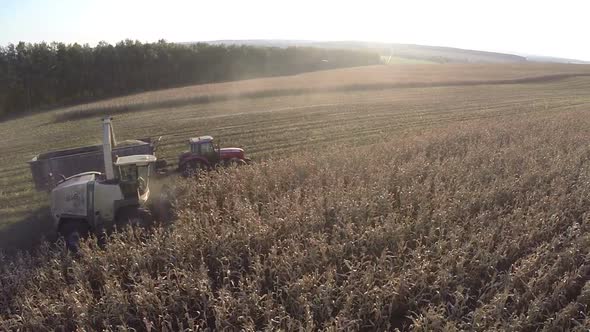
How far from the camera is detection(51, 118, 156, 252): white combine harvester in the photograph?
7691mm

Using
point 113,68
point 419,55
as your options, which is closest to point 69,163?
point 113,68

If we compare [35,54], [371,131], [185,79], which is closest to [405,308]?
[371,131]

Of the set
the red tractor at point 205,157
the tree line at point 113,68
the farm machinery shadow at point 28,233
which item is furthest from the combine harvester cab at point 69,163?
the tree line at point 113,68

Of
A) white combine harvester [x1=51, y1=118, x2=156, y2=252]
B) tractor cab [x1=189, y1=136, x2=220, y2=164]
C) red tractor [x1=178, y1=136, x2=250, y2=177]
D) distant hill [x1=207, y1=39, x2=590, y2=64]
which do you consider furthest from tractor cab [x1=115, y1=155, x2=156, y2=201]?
distant hill [x1=207, y1=39, x2=590, y2=64]

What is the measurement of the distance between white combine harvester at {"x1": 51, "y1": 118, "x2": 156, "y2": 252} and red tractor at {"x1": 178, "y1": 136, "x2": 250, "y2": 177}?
126 inches

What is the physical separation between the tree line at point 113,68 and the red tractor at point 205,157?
31.2 metres

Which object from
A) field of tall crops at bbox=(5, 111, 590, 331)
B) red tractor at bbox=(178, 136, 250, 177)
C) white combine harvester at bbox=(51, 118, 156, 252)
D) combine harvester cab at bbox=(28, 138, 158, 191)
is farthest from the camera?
red tractor at bbox=(178, 136, 250, 177)

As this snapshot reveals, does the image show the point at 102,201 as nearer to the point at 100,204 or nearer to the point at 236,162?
the point at 100,204

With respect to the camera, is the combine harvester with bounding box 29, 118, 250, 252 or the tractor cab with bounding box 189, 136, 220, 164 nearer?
the combine harvester with bounding box 29, 118, 250, 252

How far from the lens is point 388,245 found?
5.99m

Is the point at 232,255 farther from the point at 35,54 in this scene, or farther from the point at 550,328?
the point at 35,54

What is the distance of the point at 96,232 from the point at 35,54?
3720 centimetres

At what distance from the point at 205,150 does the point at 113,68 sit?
35.0 metres

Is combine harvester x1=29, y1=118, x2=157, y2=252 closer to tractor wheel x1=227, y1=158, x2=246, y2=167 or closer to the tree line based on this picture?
tractor wheel x1=227, y1=158, x2=246, y2=167
